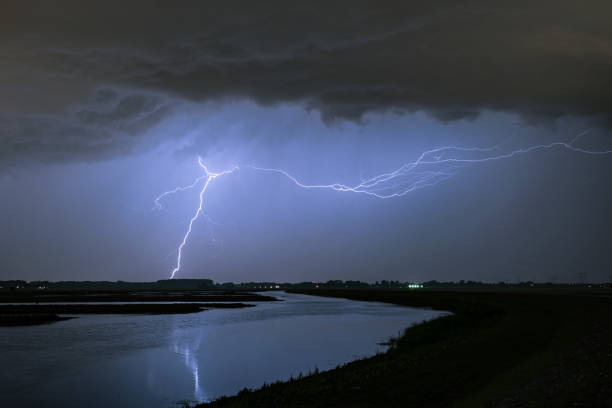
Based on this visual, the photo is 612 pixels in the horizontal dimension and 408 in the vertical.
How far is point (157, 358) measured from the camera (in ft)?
80.8

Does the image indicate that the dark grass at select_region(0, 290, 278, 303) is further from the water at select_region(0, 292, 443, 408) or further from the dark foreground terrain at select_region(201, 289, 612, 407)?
the dark foreground terrain at select_region(201, 289, 612, 407)

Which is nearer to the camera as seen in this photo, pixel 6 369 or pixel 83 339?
pixel 6 369

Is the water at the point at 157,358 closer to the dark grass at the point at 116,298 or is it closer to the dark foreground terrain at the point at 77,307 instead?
the dark foreground terrain at the point at 77,307

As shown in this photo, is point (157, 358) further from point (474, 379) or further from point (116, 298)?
point (116, 298)

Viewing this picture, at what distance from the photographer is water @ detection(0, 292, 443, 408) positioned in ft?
56.5

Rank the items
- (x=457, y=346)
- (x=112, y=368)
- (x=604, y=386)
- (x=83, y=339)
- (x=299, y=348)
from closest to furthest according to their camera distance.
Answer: (x=604, y=386), (x=457, y=346), (x=112, y=368), (x=299, y=348), (x=83, y=339)

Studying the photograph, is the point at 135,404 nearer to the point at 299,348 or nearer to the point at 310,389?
the point at 310,389

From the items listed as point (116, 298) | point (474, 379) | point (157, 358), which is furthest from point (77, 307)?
point (474, 379)

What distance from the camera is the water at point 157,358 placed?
56.5 ft

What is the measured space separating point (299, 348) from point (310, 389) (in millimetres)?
14258

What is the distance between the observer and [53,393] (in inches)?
667

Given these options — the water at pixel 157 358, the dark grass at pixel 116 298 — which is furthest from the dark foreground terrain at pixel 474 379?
the dark grass at pixel 116 298

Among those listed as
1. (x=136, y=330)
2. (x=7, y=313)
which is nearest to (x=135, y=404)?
(x=136, y=330)

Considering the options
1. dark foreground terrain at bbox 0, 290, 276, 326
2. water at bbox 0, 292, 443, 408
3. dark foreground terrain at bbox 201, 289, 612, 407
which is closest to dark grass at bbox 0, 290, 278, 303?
dark foreground terrain at bbox 0, 290, 276, 326
